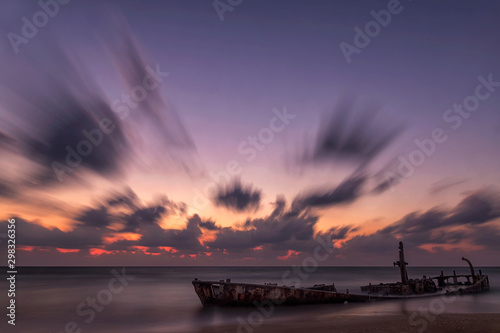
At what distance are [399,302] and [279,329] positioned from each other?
2043 centimetres

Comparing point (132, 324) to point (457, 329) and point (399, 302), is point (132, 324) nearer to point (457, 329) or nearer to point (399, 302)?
point (457, 329)

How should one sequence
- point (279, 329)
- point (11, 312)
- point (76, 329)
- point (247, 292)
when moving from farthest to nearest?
point (11, 312)
point (247, 292)
point (76, 329)
point (279, 329)

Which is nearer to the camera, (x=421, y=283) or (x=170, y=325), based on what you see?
(x=170, y=325)

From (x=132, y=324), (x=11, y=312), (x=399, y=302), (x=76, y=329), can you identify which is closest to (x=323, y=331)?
(x=132, y=324)

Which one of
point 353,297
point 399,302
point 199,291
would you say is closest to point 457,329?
point 353,297

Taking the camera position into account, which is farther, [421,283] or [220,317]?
[421,283]

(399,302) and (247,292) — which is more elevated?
(247,292)

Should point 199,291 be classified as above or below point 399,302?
above

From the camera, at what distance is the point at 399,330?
17.3 m

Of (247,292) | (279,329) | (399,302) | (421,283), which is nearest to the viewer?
(279,329)

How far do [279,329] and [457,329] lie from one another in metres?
9.52

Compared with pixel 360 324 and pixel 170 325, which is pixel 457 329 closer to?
pixel 360 324

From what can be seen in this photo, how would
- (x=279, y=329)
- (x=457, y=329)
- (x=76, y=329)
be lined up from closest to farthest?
(x=457, y=329), (x=279, y=329), (x=76, y=329)

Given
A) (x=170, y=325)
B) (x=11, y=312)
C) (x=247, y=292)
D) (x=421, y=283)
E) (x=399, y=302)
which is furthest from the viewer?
(x=421, y=283)
